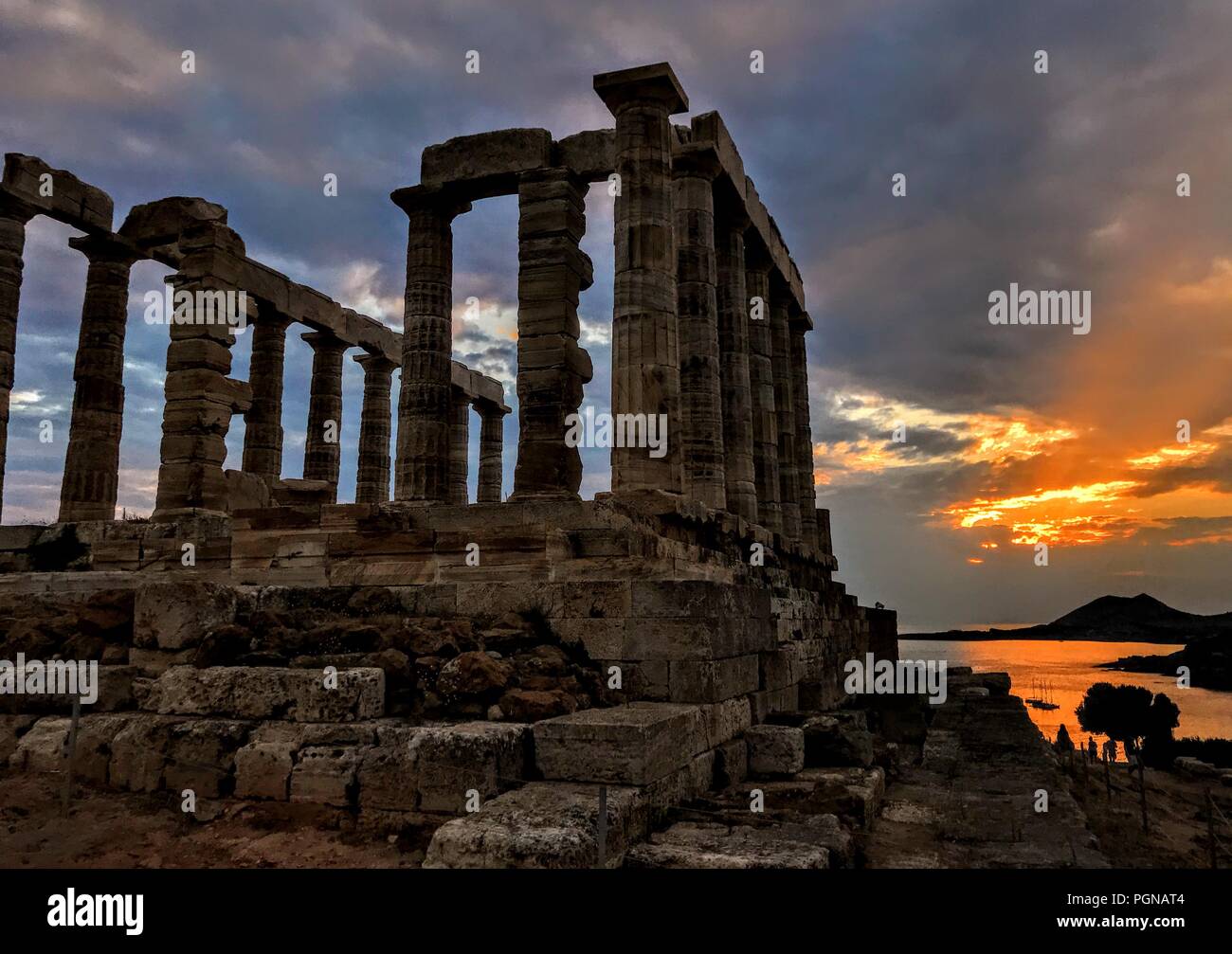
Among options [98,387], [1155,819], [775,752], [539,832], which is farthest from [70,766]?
[1155,819]

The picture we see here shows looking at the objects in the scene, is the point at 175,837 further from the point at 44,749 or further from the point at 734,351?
the point at 734,351

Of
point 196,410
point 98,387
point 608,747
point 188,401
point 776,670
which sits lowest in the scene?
point 608,747

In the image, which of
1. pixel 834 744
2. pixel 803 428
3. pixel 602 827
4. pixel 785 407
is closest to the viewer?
pixel 602 827

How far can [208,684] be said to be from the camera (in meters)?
7.58

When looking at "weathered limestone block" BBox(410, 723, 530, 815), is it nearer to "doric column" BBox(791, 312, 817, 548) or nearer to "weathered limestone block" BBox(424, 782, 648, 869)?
"weathered limestone block" BBox(424, 782, 648, 869)

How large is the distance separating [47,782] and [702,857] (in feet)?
18.8

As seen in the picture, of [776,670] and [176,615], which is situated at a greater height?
[176,615]

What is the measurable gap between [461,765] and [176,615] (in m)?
3.86

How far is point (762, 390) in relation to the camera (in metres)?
23.7

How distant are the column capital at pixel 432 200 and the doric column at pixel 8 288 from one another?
883cm

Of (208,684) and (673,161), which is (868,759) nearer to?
(208,684)

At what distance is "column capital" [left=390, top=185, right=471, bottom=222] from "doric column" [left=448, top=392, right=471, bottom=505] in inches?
368

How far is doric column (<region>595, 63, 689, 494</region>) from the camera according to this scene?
49.7ft

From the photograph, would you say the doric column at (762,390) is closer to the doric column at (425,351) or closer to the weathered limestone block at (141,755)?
the doric column at (425,351)
